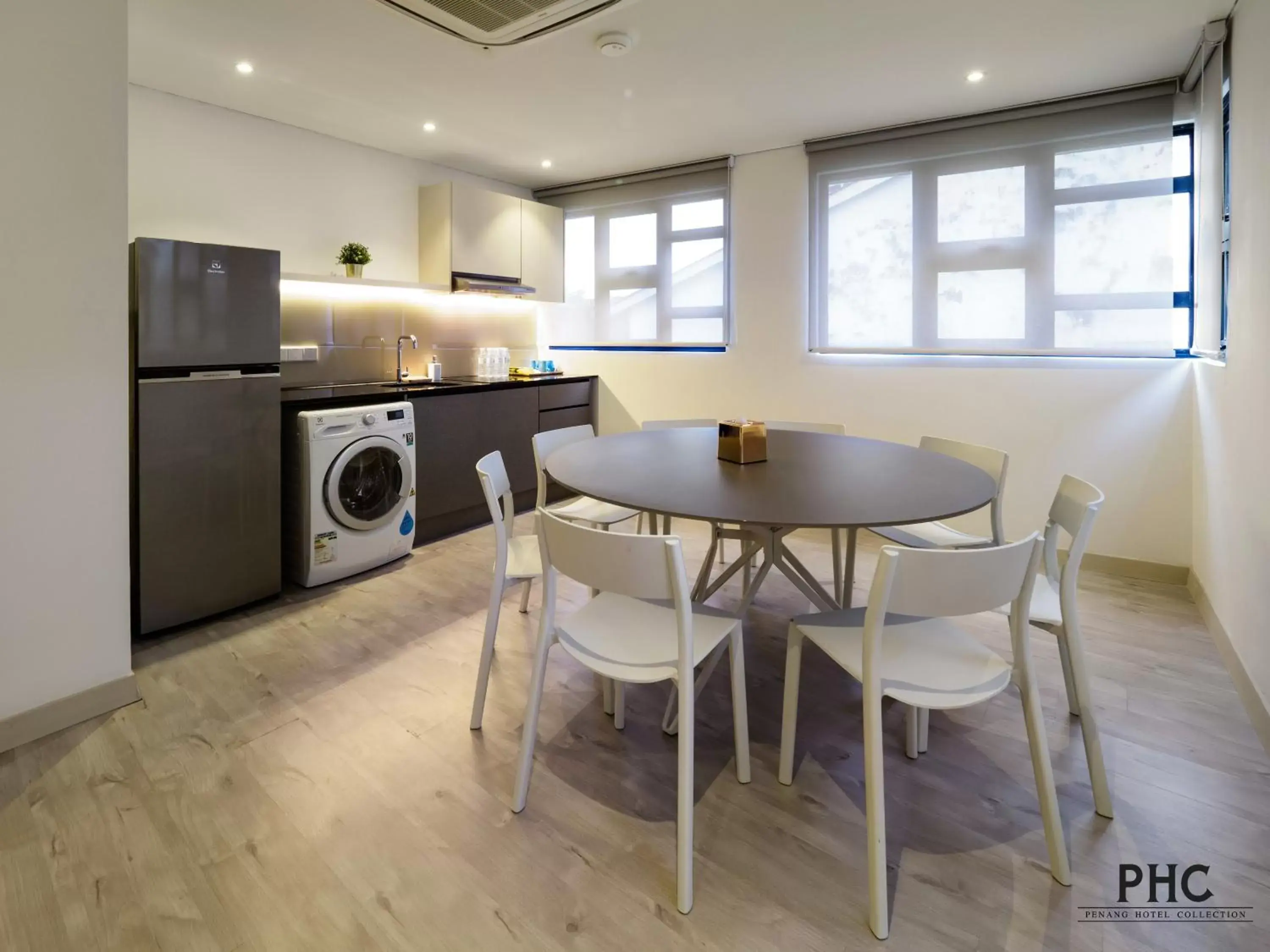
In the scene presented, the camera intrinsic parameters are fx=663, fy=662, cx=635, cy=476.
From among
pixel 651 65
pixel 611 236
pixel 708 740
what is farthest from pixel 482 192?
pixel 708 740

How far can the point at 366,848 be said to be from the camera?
1.59 metres

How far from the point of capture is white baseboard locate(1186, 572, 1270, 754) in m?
2.02

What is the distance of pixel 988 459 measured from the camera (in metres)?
2.52

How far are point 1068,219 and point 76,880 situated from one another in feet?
15.4

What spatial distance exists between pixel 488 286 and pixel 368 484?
73.6 inches

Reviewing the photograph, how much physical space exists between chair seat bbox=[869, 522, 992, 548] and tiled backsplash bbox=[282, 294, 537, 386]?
3441 mm

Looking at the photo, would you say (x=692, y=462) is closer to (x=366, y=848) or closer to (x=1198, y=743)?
(x=366, y=848)

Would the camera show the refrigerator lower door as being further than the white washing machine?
No

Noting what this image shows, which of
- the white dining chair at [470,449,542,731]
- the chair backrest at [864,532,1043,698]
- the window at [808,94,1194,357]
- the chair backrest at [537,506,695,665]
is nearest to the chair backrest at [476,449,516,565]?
the white dining chair at [470,449,542,731]

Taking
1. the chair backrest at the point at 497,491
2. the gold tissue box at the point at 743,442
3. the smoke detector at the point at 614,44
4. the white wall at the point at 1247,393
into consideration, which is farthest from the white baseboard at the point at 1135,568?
the smoke detector at the point at 614,44

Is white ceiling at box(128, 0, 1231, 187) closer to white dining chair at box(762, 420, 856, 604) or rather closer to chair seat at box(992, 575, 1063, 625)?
white dining chair at box(762, 420, 856, 604)

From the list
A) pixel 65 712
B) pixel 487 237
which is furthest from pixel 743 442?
pixel 487 237

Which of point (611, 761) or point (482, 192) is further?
point (482, 192)

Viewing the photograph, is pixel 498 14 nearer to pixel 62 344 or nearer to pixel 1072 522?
pixel 62 344
